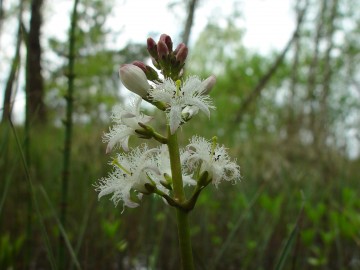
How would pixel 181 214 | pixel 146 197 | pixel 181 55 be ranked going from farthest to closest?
pixel 146 197, pixel 181 55, pixel 181 214

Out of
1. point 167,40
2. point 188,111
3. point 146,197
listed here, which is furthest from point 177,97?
point 146,197

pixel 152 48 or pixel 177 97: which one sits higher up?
pixel 152 48

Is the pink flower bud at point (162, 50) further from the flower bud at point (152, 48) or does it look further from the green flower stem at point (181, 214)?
the green flower stem at point (181, 214)

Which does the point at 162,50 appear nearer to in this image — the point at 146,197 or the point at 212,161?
the point at 212,161

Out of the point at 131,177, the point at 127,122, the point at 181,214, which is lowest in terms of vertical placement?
the point at 181,214

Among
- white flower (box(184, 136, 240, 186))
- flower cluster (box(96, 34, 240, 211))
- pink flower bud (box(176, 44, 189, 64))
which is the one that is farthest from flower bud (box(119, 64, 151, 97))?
white flower (box(184, 136, 240, 186))

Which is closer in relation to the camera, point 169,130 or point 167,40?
point 169,130

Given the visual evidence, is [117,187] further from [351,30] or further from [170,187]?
[351,30]
